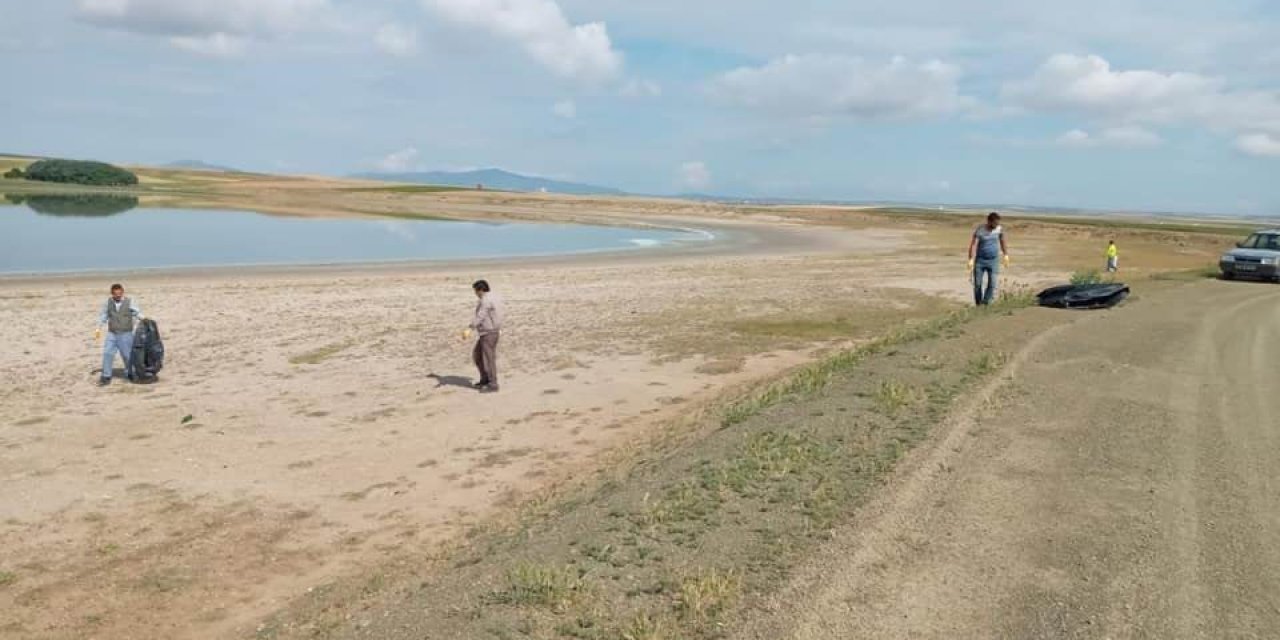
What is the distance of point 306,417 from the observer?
41.4 feet

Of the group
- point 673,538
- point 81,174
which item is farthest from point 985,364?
point 81,174

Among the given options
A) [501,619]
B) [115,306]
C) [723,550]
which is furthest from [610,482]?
[115,306]

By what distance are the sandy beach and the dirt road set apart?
170 inches

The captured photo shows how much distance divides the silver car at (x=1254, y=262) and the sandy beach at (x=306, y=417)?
8469 millimetres

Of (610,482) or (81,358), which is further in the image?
(81,358)

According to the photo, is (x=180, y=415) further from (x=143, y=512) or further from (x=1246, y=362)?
(x=1246, y=362)

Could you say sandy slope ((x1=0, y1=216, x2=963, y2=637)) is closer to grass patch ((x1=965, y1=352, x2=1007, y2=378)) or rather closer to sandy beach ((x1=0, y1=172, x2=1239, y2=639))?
sandy beach ((x1=0, y1=172, x2=1239, y2=639))

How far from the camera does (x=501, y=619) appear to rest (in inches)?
205

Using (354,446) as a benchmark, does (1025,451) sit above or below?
above

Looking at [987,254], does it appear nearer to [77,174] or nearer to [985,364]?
[985,364]

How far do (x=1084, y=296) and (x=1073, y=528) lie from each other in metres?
13.0

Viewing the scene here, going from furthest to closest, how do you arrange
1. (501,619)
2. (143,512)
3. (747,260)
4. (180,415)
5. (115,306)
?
(747,260)
(115,306)
(180,415)
(143,512)
(501,619)

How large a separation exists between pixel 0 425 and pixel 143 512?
4923 mm

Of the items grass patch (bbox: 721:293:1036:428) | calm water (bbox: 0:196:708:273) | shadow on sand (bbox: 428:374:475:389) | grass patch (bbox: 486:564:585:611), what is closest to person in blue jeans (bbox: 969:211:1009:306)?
grass patch (bbox: 721:293:1036:428)
